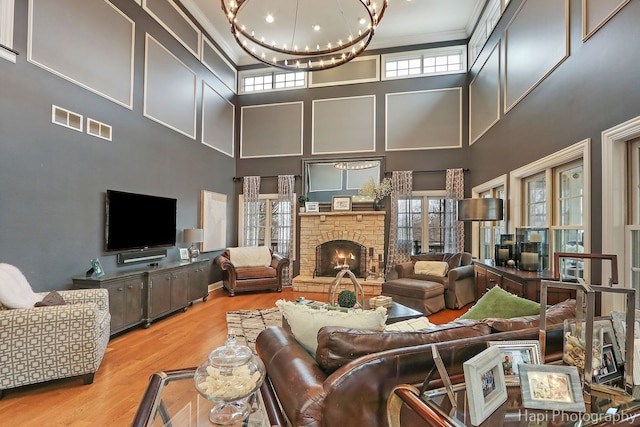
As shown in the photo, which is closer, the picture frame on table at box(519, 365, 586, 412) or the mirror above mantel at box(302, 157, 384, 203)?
the picture frame on table at box(519, 365, 586, 412)

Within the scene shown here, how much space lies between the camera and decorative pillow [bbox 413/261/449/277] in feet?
17.2

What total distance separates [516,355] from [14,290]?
355 cm

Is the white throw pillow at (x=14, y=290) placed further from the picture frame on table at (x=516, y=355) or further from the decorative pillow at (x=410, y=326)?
the picture frame on table at (x=516, y=355)

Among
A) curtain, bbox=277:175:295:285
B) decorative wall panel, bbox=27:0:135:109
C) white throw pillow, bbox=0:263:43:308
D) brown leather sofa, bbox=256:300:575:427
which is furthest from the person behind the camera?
curtain, bbox=277:175:295:285

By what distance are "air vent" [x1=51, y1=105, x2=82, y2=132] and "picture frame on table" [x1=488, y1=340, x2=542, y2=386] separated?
4.44m

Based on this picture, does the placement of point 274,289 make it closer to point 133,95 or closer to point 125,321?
point 125,321

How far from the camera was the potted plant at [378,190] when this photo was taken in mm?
6643

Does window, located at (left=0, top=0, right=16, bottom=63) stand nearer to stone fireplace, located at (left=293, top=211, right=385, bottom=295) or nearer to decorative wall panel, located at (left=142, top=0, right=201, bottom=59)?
decorative wall panel, located at (left=142, top=0, right=201, bottom=59)

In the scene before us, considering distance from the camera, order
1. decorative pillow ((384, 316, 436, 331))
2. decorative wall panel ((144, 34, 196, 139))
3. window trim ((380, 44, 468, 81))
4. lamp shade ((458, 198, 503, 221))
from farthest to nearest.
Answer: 1. window trim ((380, 44, 468, 81))
2. decorative wall panel ((144, 34, 196, 139))
3. lamp shade ((458, 198, 503, 221))
4. decorative pillow ((384, 316, 436, 331))

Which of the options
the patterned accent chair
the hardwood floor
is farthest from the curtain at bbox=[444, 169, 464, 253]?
the patterned accent chair

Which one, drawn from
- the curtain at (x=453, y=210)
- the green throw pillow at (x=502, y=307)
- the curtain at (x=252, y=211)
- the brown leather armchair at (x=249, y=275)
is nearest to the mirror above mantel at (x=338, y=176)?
→ the curtain at (x=252, y=211)

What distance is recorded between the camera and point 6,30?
9.71 feet

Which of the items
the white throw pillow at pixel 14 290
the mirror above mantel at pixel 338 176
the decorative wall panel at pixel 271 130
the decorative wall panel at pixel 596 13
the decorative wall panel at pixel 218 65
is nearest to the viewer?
the decorative wall panel at pixel 596 13

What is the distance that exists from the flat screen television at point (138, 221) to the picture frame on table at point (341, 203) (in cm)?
320
